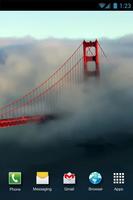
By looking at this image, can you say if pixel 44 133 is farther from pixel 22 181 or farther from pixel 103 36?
pixel 103 36

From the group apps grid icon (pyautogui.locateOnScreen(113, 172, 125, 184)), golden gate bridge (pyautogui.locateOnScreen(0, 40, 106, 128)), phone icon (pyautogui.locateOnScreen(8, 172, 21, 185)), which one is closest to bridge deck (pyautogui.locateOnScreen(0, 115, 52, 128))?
golden gate bridge (pyautogui.locateOnScreen(0, 40, 106, 128))

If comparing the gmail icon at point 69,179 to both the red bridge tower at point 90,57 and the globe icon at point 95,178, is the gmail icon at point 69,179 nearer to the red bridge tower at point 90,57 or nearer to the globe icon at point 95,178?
the globe icon at point 95,178

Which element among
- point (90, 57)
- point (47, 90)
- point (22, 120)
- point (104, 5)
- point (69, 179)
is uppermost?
point (104, 5)

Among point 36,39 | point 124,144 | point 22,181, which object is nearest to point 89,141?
point 124,144

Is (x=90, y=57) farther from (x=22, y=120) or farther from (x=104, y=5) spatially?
(x=22, y=120)

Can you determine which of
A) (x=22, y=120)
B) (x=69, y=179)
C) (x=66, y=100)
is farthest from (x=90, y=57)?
(x=69, y=179)

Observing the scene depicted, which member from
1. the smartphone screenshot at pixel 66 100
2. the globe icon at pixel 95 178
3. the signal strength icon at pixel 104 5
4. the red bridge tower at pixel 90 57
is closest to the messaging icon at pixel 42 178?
the smartphone screenshot at pixel 66 100

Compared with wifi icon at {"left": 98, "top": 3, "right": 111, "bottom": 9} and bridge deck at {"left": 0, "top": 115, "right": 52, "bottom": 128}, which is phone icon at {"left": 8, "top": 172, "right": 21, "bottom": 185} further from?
wifi icon at {"left": 98, "top": 3, "right": 111, "bottom": 9}
